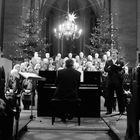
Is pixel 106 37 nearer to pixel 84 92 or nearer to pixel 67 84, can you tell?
pixel 84 92

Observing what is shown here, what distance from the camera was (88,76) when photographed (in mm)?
8273

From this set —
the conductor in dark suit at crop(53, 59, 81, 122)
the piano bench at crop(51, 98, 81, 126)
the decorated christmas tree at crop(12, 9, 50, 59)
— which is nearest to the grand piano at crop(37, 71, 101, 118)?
the piano bench at crop(51, 98, 81, 126)

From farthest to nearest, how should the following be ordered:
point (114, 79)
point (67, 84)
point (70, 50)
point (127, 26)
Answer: point (70, 50), point (127, 26), point (114, 79), point (67, 84)

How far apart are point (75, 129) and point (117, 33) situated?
14700mm

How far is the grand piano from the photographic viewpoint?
830 centimetres

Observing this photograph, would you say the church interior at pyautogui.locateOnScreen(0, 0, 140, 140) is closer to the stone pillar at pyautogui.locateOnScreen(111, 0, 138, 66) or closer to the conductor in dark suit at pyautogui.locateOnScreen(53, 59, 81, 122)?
the stone pillar at pyautogui.locateOnScreen(111, 0, 138, 66)

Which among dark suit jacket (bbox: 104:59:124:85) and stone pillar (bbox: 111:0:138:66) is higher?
stone pillar (bbox: 111:0:138:66)

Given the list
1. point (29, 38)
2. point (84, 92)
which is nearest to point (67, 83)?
point (84, 92)

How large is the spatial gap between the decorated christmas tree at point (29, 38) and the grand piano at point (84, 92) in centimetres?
1042

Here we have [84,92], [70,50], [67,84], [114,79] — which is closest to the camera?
[67,84]

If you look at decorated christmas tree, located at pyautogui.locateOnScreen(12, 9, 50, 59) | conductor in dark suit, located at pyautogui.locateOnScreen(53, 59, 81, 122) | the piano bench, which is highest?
decorated christmas tree, located at pyautogui.locateOnScreen(12, 9, 50, 59)

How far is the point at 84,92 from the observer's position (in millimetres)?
8594

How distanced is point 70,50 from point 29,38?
11419 millimetres

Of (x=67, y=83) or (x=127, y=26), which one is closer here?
(x=67, y=83)
